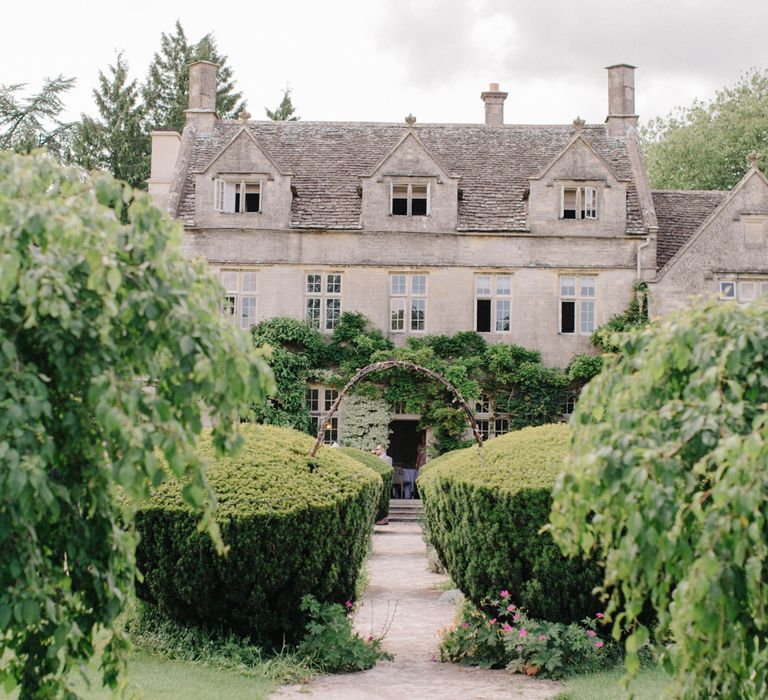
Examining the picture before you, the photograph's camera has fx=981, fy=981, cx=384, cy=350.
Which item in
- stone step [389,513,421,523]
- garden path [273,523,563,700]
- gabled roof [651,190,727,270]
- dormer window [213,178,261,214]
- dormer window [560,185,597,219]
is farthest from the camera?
gabled roof [651,190,727,270]

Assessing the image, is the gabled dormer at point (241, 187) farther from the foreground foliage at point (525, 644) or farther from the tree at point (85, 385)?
the tree at point (85, 385)

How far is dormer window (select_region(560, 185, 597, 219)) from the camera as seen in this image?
2917 cm

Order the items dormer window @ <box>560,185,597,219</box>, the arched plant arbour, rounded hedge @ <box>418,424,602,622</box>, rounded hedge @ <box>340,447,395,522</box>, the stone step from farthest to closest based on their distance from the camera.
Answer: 1. dormer window @ <box>560,185,597,219</box>
2. the stone step
3. rounded hedge @ <box>340,447,395,522</box>
4. the arched plant arbour
5. rounded hedge @ <box>418,424,602,622</box>

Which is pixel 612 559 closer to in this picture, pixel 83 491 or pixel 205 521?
pixel 205 521

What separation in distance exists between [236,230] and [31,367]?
83.8 ft

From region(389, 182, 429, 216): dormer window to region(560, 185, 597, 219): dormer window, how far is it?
4.10 m

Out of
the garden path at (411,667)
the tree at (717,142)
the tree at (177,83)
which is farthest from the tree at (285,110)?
the garden path at (411,667)

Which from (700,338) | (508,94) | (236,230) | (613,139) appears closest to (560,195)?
(613,139)

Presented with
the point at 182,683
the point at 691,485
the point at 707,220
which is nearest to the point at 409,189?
the point at 707,220

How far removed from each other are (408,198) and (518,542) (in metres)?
21.4

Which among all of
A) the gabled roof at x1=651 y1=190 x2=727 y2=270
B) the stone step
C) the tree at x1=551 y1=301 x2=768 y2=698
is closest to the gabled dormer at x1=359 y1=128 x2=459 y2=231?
the gabled roof at x1=651 y1=190 x2=727 y2=270

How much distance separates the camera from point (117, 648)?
4.75 meters

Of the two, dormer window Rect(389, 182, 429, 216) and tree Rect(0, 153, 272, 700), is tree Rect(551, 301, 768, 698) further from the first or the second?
dormer window Rect(389, 182, 429, 216)

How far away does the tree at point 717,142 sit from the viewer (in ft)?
147
